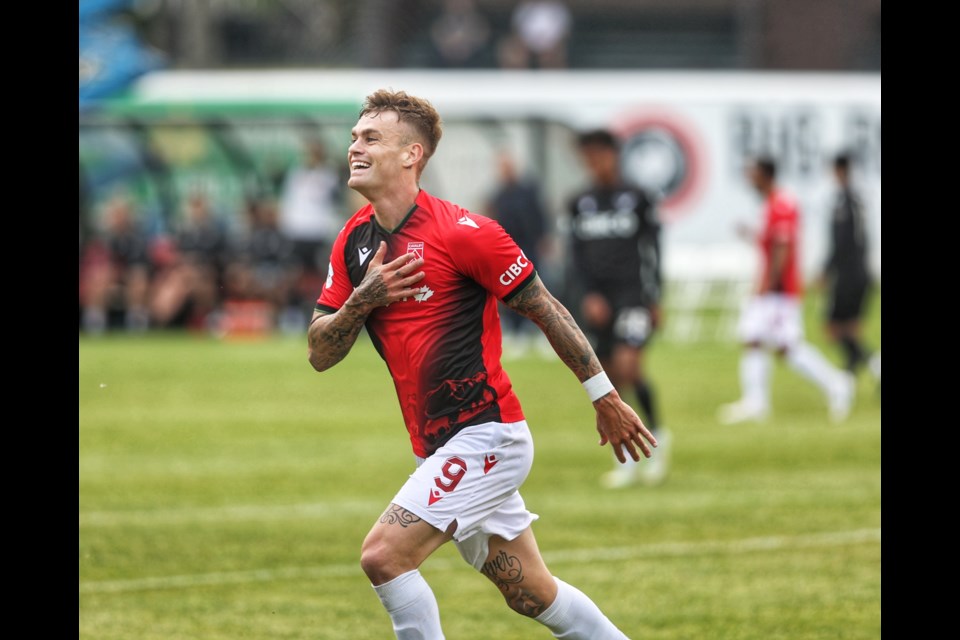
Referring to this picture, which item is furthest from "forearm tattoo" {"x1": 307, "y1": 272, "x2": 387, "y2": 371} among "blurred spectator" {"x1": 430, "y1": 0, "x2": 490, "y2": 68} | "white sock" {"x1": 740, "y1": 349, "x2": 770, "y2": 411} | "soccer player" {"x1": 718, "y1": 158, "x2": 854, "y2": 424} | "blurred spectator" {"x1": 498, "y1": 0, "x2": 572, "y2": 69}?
"blurred spectator" {"x1": 498, "y1": 0, "x2": 572, "y2": 69}

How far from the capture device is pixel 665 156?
29.9 metres

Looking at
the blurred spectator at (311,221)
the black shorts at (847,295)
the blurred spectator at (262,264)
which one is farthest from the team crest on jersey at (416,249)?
the blurred spectator at (262,264)

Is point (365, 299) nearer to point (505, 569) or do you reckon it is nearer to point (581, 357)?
point (581, 357)

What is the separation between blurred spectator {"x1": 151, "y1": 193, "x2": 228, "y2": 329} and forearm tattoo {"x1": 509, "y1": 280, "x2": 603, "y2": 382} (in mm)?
20821

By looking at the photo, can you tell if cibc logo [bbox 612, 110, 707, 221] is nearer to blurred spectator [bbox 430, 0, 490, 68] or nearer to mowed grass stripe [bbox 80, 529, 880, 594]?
blurred spectator [bbox 430, 0, 490, 68]

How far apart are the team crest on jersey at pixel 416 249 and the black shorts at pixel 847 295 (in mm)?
13548

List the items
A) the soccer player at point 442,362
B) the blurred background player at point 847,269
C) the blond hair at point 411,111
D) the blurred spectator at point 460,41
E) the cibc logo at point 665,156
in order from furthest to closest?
the blurred spectator at point 460,41, the cibc logo at point 665,156, the blurred background player at point 847,269, the blond hair at point 411,111, the soccer player at point 442,362

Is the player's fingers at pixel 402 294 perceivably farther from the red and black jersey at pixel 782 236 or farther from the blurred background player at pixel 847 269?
the blurred background player at pixel 847 269

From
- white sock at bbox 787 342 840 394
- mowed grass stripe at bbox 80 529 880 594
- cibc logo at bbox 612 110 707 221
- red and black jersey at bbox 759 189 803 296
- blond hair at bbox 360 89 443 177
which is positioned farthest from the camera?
cibc logo at bbox 612 110 707 221

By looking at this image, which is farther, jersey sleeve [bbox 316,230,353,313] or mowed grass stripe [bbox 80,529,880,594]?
mowed grass stripe [bbox 80,529,880,594]

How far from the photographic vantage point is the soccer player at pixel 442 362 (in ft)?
20.5

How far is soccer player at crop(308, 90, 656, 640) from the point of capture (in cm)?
625

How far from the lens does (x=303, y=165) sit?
2803 cm
